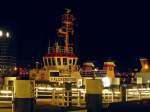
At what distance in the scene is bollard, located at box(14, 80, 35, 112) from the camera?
1457 cm

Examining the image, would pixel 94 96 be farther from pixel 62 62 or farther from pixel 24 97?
pixel 62 62

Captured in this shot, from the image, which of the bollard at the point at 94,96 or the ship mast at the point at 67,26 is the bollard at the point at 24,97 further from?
the ship mast at the point at 67,26

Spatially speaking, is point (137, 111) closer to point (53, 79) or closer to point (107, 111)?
point (107, 111)

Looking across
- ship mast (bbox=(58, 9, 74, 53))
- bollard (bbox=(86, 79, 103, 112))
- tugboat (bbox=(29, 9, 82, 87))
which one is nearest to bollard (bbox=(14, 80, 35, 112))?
bollard (bbox=(86, 79, 103, 112))

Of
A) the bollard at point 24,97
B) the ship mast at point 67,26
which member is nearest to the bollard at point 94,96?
the bollard at point 24,97

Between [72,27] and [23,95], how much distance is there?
94.7 ft

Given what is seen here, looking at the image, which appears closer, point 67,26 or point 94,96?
point 94,96

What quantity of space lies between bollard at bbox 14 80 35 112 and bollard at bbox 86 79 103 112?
3.11 meters

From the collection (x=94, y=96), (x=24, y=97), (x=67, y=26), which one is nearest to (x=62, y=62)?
(x=67, y=26)

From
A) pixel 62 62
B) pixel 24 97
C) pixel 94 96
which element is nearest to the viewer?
pixel 24 97

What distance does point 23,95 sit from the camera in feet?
48.0

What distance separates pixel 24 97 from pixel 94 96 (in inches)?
137

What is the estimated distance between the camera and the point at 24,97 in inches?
575

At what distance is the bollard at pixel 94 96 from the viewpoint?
1709 cm
